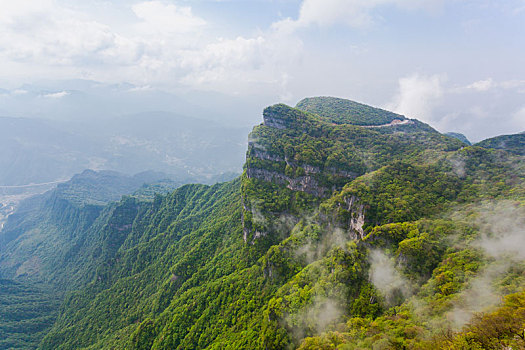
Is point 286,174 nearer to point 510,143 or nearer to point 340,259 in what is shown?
point 340,259

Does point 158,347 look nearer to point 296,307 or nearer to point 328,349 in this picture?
point 296,307

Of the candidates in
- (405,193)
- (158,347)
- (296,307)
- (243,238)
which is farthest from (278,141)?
(158,347)

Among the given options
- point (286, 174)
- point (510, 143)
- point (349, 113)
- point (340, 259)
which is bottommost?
point (340, 259)

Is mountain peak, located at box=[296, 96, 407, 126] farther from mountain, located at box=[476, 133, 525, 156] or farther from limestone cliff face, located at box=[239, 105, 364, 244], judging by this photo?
mountain, located at box=[476, 133, 525, 156]

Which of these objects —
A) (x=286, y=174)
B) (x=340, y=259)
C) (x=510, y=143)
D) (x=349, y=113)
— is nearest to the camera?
(x=340, y=259)

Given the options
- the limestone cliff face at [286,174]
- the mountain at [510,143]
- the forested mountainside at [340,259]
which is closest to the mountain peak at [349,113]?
the forested mountainside at [340,259]

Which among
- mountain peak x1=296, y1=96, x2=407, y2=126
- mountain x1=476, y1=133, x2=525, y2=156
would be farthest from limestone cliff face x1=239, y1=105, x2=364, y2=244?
mountain x1=476, y1=133, x2=525, y2=156

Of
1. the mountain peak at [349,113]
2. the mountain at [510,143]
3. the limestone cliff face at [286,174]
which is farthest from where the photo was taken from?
the mountain peak at [349,113]

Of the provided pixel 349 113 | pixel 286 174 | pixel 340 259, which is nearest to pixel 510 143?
pixel 349 113

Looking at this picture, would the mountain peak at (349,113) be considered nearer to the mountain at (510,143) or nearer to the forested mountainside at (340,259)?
the forested mountainside at (340,259)
